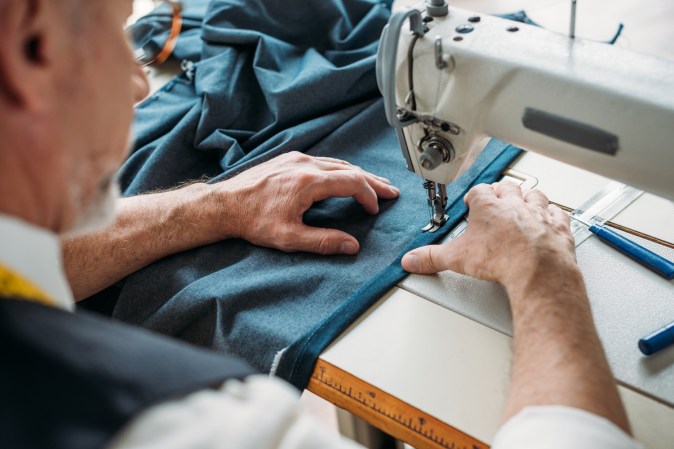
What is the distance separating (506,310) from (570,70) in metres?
0.39

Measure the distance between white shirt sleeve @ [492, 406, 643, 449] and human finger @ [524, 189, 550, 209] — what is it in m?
0.45

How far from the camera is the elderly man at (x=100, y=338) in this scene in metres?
0.65

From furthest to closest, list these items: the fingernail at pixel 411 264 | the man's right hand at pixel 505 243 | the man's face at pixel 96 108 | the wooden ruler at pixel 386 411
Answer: the fingernail at pixel 411 264 < the man's right hand at pixel 505 243 < the wooden ruler at pixel 386 411 < the man's face at pixel 96 108

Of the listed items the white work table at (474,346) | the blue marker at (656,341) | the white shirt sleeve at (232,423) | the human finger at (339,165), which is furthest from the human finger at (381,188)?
the white shirt sleeve at (232,423)

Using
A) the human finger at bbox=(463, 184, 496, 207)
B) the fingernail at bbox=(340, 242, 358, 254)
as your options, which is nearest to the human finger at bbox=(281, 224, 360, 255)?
the fingernail at bbox=(340, 242, 358, 254)

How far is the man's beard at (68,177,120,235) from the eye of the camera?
84cm

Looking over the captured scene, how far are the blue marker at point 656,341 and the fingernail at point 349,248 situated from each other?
1.64 ft

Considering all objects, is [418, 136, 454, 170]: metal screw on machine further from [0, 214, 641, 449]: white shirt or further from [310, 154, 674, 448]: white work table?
[0, 214, 641, 449]: white shirt

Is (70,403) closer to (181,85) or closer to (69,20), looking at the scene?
(69,20)

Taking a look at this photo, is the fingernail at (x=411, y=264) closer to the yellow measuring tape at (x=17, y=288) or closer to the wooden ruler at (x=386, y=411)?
the wooden ruler at (x=386, y=411)

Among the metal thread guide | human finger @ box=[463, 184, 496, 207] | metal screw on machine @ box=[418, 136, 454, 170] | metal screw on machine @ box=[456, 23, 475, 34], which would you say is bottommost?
the metal thread guide

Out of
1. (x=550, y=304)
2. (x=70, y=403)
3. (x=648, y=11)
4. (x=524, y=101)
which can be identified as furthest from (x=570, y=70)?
(x=648, y=11)

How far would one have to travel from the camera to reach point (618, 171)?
3.51ft

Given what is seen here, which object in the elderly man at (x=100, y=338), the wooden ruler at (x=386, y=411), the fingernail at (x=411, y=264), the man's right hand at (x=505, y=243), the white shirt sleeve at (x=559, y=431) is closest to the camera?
the elderly man at (x=100, y=338)
